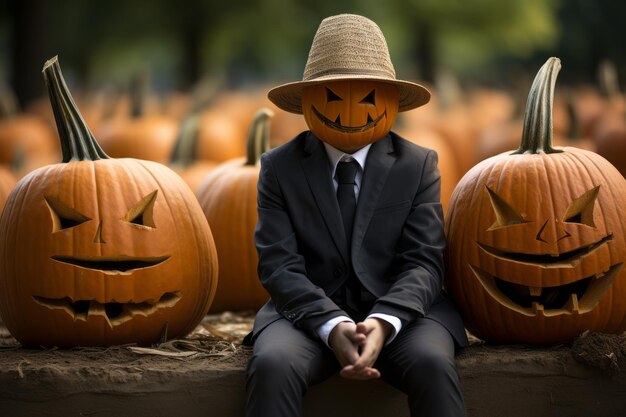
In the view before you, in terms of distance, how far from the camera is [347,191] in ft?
11.8

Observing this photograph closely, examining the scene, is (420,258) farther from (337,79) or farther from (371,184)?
(337,79)

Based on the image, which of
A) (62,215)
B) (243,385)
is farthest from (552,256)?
(62,215)

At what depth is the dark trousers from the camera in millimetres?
3016

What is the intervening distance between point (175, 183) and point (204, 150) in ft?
15.7

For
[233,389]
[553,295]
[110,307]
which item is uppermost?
[110,307]

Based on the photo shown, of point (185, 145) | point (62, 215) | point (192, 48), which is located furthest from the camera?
point (192, 48)

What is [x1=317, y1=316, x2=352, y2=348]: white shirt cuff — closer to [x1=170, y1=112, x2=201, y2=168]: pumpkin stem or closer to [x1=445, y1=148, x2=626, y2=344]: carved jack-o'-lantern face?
[x1=445, y1=148, x2=626, y2=344]: carved jack-o'-lantern face

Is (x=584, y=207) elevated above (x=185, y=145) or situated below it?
below

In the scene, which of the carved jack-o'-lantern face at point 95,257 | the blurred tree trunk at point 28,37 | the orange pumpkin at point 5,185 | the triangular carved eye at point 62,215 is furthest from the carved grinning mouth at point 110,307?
the blurred tree trunk at point 28,37

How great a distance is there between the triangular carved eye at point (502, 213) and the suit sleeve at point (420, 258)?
0.74 feet

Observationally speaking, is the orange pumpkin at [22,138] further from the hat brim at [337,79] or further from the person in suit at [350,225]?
the person in suit at [350,225]

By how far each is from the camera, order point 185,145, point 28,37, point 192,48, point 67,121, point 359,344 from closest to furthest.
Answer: point 359,344 → point 67,121 → point 185,145 → point 28,37 → point 192,48

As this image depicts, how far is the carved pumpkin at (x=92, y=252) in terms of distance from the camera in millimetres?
3680

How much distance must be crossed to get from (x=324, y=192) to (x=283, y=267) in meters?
0.35
